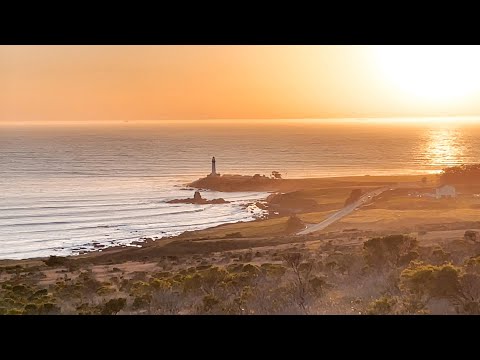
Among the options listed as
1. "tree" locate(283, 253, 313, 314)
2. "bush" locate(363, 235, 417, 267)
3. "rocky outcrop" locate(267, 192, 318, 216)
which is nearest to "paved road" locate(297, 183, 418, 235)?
"rocky outcrop" locate(267, 192, 318, 216)

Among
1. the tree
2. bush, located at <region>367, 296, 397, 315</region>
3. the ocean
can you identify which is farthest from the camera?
the ocean

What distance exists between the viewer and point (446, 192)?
40.4 feet

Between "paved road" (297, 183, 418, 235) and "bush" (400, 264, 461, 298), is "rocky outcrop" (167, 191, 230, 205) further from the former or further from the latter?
"bush" (400, 264, 461, 298)

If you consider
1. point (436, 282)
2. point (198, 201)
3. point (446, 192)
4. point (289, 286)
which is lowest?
point (198, 201)

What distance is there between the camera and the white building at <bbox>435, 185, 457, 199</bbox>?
12.3 m

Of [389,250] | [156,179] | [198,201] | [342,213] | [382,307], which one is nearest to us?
[382,307]

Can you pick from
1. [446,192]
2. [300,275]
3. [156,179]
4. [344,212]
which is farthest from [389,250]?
[156,179]

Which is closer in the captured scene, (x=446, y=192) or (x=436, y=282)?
(x=436, y=282)

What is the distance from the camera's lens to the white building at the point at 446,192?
12255 mm

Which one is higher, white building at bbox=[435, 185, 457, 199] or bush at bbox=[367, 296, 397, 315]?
white building at bbox=[435, 185, 457, 199]

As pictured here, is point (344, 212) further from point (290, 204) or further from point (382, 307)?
point (382, 307)

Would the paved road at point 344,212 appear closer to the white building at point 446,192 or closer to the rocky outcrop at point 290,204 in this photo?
the rocky outcrop at point 290,204

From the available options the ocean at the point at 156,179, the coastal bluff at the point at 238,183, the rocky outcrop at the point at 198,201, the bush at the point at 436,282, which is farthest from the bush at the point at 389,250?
the rocky outcrop at the point at 198,201

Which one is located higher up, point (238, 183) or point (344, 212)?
point (238, 183)
